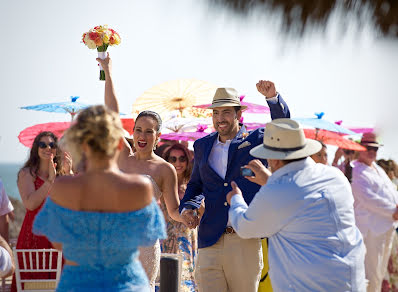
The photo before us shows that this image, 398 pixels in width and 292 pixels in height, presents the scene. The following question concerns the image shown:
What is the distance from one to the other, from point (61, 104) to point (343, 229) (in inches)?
214

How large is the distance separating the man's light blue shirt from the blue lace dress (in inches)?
32.1

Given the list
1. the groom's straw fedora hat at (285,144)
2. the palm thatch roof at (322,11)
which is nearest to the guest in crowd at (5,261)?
the groom's straw fedora hat at (285,144)

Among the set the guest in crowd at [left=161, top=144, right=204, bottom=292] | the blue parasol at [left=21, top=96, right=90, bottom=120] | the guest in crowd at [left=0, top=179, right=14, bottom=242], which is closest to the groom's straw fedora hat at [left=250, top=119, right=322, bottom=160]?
the guest in crowd at [left=161, top=144, right=204, bottom=292]

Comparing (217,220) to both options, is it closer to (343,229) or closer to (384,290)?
(343,229)

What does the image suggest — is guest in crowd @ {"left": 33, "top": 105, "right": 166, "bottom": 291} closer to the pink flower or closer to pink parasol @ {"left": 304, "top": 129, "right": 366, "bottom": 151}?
the pink flower

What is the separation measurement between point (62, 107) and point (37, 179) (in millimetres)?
1511

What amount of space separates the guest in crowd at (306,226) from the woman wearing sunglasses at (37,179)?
343 centimetres

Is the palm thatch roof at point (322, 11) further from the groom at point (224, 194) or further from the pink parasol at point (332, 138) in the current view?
the pink parasol at point (332, 138)

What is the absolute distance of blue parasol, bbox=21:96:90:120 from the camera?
27.1 feet

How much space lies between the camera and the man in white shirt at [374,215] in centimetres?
943

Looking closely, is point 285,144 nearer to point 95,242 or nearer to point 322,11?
point 95,242

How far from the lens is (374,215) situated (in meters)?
9.57

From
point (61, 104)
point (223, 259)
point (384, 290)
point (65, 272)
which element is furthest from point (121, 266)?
point (384, 290)

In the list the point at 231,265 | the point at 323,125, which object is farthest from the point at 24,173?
the point at 323,125
